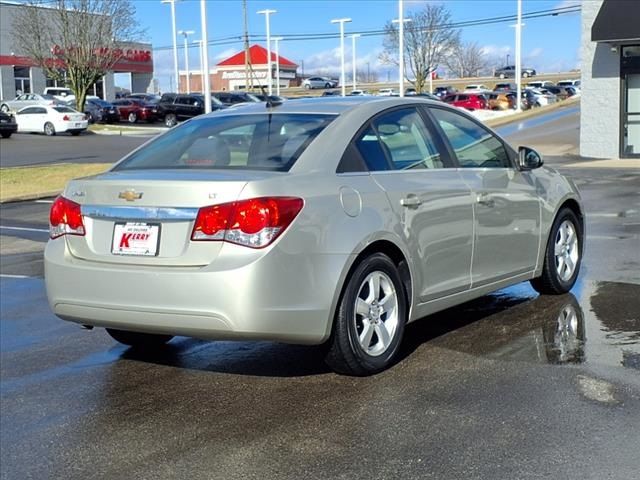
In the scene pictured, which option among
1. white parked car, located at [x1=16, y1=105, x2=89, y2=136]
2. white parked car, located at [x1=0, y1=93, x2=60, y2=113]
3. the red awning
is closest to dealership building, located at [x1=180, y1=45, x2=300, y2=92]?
the red awning

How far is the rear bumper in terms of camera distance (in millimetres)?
4613

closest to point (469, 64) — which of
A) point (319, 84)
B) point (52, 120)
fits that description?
point (319, 84)

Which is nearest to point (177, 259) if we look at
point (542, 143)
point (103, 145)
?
point (542, 143)

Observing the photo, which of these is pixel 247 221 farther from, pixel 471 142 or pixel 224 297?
pixel 471 142

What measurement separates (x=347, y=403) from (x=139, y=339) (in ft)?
6.23

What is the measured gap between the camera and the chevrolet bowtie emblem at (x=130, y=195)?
Answer: 193 inches

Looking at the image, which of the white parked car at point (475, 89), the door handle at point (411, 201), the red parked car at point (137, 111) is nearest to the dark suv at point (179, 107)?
the red parked car at point (137, 111)

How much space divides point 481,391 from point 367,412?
701 mm

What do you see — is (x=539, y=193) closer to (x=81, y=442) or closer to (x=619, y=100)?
(x=81, y=442)

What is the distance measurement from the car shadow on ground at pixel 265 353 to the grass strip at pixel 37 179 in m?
12.2

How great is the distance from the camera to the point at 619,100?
2284cm

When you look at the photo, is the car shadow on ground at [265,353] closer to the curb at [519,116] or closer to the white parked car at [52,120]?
the curb at [519,116]

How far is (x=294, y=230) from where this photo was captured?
4684mm

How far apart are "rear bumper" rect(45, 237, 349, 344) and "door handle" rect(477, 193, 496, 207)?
1.54 metres
